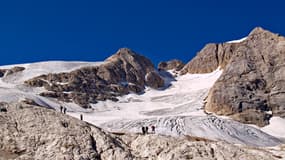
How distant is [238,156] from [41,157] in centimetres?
1180

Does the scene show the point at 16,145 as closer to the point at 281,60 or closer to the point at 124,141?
the point at 124,141

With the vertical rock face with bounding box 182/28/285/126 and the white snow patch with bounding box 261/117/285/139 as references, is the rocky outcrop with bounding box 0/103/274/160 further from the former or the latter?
the vertical rock face with bounding box 182/28/285/126

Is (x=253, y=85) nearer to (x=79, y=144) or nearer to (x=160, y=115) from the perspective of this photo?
(x=160, y=115)

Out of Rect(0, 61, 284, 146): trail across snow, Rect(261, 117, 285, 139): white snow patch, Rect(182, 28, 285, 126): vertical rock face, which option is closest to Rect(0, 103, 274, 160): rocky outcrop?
Rect(0, 61, 284, 146): trail across snow

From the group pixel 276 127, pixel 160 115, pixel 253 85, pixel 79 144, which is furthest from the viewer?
pixel 253 85

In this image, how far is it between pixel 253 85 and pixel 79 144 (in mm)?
147154

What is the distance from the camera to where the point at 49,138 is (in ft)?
116

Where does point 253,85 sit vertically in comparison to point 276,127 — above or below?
above

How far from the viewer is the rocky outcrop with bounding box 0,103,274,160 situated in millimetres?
34500

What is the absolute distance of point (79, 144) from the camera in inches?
1382

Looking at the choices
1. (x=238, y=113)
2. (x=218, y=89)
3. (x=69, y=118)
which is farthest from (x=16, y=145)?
(x=218, y=89)

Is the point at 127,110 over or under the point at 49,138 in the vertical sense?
over

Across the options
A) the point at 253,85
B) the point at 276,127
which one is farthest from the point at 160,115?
the point at 253,85

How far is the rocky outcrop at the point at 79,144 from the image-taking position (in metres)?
34.5
